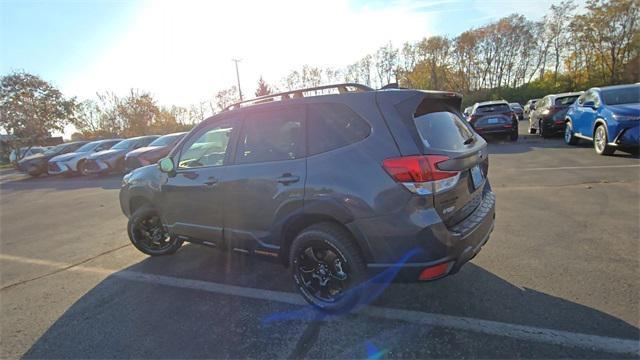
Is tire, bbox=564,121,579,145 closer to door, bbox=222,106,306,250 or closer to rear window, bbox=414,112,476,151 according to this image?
rear window, bbox=414,112,476,151

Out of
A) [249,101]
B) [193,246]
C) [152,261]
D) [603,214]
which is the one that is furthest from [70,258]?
[603,214]

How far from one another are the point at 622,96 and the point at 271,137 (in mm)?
9616

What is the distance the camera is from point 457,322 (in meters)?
2.60

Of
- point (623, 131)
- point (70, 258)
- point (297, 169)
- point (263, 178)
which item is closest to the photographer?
point (297, 169)

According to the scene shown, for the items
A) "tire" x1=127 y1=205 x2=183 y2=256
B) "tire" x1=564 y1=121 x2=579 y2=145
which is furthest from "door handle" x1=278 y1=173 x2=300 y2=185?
"tire" x1=564 y1=121 x2=579 y2=145

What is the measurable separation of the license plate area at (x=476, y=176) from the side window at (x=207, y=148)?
2.30m

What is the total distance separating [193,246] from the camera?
4855 millimetres

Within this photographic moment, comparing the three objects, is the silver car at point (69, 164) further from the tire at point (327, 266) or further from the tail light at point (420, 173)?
the tail light at point (420, 173)

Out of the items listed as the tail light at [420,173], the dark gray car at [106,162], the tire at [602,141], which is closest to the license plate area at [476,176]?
the tail light at [420,173]

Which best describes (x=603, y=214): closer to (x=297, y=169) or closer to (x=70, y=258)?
(x=297, y=169)

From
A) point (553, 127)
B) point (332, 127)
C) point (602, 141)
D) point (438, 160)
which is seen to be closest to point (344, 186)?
point (332, 127)

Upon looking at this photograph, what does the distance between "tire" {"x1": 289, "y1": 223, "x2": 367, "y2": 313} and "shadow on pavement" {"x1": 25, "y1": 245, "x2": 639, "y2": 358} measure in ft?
0.61

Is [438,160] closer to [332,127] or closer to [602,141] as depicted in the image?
[332,127]

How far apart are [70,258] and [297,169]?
417 centimetres
